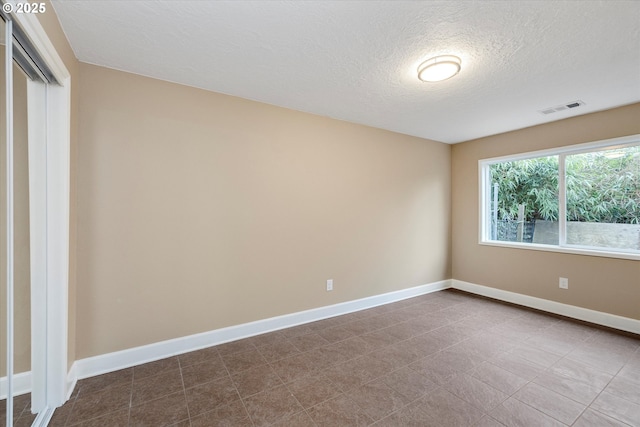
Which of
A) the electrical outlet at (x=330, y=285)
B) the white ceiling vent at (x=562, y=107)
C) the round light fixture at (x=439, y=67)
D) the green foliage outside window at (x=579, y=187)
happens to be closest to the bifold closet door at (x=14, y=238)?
the round light fixture at (x=439, y=67)

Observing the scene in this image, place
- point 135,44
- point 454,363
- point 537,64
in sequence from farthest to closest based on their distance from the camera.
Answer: point 454,363 → point 537,64 → point 135,44

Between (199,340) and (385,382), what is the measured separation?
174 cm

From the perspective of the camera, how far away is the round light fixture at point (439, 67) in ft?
6.78

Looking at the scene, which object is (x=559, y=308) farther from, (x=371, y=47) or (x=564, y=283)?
(x=371, y=47)

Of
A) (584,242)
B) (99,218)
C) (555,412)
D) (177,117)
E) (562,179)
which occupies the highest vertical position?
(177,117)

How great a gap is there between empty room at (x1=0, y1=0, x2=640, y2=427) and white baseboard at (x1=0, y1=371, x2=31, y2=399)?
0.02m

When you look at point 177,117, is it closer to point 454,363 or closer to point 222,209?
point 222,209

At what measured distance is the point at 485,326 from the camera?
3156 millimetres

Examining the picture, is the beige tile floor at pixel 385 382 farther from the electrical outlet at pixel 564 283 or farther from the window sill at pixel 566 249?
the window sill at pixel 566 249

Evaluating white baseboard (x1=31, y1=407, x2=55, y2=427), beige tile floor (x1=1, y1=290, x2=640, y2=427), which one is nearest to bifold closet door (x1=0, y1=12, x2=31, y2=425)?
white baseboard (x1=31, y1=407, x2=55, y2=427)

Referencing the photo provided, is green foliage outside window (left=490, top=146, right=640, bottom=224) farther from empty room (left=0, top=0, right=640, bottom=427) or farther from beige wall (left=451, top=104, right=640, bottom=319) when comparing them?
beige wall (left=451, top=104, right=640, bottom=319)

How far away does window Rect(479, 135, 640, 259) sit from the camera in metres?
3.11

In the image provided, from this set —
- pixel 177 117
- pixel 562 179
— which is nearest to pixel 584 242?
pixel 562 179

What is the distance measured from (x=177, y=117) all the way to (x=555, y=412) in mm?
3702
